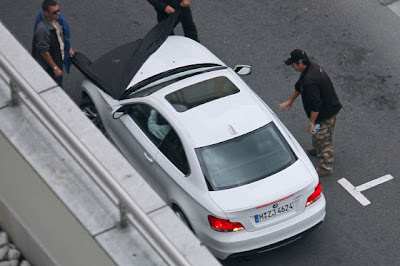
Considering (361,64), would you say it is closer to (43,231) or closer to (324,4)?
(324,4)

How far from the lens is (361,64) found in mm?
12906

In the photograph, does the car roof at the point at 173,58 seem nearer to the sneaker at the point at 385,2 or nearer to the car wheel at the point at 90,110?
the car wheel at the point at 90,110

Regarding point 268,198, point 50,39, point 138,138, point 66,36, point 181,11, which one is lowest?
point 268,198

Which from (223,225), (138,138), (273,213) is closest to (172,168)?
(138,138)

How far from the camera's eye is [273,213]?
9.28 m

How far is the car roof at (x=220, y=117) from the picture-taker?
373 inches

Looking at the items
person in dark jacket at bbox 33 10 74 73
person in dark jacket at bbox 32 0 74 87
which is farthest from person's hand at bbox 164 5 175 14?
person in dark jacket at bbox 32 0 74 87

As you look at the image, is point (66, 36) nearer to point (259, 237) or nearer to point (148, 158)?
point (148, 158)

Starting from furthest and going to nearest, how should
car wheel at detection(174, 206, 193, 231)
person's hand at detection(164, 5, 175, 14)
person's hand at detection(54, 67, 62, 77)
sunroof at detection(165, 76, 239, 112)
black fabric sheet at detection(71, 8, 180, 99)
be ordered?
person's hand at detection(164, 5, 175, 14) → person's hand at detection(54, 67, 62, 77) → black fabric sheet at detection(71, 8, 180, 99) → sunroof at detection(165, 76, 239, 112) → car wheel at detection(174, 206, 193, 231)

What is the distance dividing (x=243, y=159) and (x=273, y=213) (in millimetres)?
688

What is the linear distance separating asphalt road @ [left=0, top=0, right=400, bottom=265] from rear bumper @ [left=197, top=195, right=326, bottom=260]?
60cm

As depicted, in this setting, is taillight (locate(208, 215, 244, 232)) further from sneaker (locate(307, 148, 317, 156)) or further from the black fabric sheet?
sneaker (locate(307, 148, 317, 156))

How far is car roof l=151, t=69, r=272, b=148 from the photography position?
9.48 metres

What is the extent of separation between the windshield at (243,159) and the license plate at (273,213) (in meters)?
0.39
